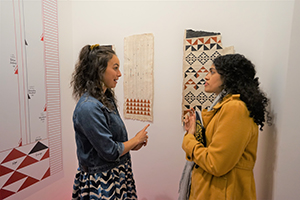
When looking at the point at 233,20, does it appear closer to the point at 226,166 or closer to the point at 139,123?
the point at 226,166

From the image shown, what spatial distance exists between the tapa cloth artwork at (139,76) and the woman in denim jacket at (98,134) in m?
0.61

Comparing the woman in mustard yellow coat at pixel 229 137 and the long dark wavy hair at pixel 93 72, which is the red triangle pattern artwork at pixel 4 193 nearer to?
the long dark wavy hair at pixel 93 72

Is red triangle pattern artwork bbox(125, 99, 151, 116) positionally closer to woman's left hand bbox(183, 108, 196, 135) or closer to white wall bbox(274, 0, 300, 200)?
woman's left hand bbox(183, 108, 196, 135)

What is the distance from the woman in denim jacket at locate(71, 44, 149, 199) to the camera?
884mm

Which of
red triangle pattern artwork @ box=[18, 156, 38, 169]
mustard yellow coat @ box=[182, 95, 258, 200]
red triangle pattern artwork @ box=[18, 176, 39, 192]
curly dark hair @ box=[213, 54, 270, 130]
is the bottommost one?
red triangle pattern artwork @ box=[18, 176, 39, 192]

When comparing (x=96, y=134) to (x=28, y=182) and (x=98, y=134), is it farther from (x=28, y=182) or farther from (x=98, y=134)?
(x=28, y=182)

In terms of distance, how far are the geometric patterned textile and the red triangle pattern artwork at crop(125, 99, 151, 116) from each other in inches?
32.9

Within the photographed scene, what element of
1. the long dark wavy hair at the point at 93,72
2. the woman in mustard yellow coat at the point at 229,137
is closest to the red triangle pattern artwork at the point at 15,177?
the long dark wavy hair at the point at 93,72

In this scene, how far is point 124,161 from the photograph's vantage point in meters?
1.10

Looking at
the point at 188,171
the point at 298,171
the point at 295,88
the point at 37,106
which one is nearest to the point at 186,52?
the point at 295,88

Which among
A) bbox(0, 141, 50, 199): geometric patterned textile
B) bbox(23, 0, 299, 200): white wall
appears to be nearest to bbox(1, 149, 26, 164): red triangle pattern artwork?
bbox(0, 141, 50, 199): geometric patterned textile

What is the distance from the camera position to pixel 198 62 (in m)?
1.44

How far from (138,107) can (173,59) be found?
0.58 m

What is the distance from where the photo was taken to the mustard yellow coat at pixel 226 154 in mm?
817
